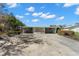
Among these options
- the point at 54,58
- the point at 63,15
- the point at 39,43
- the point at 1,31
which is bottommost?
the point at 54,58

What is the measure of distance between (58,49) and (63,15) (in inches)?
19.7

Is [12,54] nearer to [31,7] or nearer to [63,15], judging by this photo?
[31,7]

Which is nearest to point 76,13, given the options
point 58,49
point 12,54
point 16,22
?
point 58,49

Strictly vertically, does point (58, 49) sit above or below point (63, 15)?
below

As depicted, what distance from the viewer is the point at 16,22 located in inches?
120

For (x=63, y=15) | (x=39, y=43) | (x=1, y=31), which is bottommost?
(x=39, y=43)

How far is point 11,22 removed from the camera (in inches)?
120

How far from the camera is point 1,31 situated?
119 inches

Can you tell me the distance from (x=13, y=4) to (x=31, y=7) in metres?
0.27

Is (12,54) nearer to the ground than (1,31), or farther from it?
nearer to the ground

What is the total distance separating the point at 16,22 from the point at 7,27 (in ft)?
0.50

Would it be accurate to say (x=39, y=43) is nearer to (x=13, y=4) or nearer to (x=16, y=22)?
(x=16, y=22)

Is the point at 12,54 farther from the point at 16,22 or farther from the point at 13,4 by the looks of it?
the point at 13,4

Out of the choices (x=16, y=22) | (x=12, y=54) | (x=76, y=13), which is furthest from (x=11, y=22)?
(x=76, y=13)
